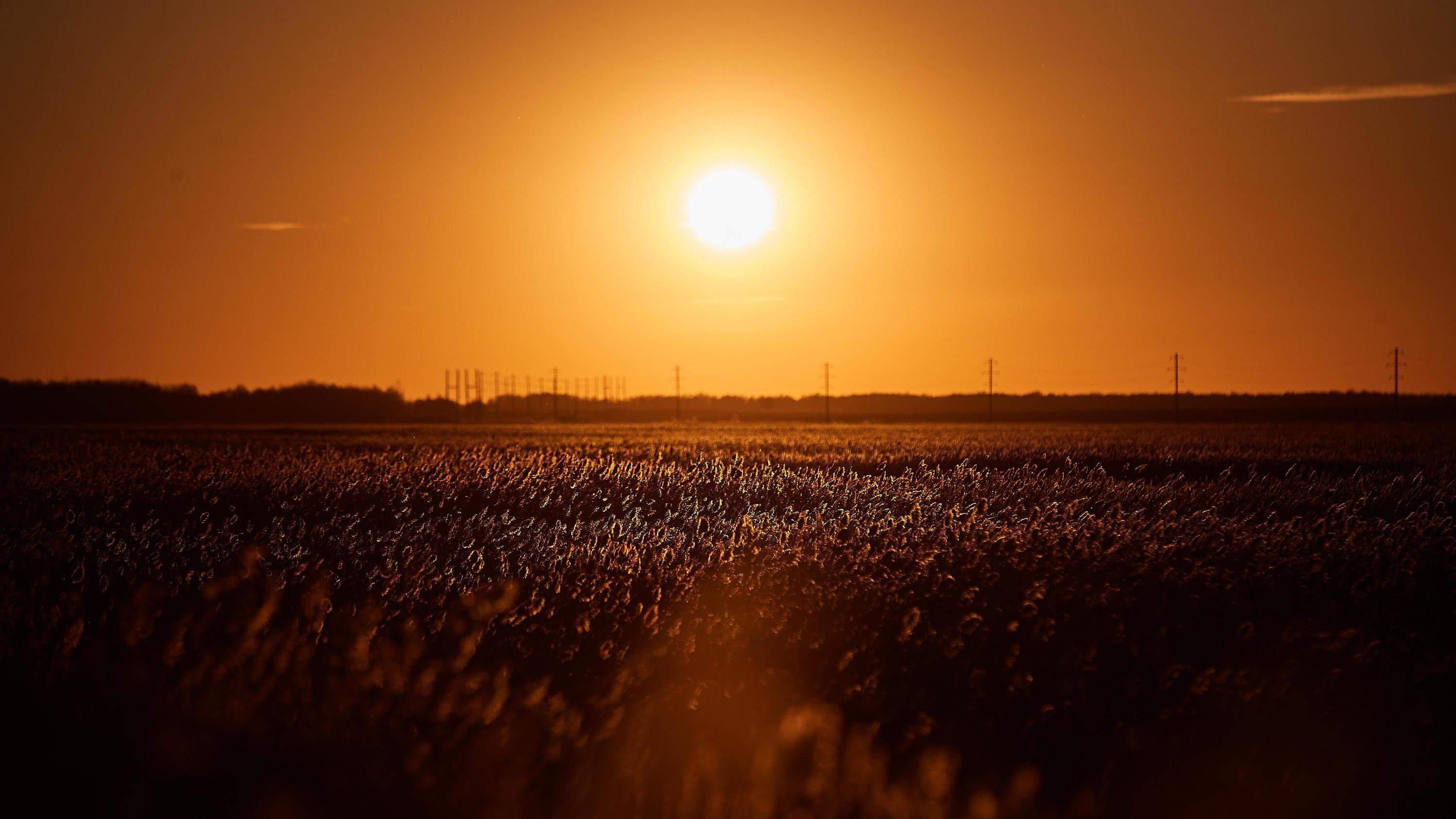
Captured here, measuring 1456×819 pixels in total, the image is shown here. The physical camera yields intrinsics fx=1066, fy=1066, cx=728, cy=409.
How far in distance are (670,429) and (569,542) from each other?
2728 inches

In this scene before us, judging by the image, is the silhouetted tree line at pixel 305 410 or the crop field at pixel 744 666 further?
the silhouetted tree line at pixel 305 410

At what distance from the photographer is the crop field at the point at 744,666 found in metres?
Answer: 6.05

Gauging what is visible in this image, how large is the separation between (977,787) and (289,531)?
430 inches

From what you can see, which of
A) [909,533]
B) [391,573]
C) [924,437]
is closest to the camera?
[391,573]

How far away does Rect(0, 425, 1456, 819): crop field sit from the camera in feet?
19.9

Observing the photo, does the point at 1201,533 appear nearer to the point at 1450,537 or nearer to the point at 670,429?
the point at 1450,537

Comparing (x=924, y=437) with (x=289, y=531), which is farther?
(x=924, y=437)

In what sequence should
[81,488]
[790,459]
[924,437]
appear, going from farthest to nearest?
[924,437]
[790,459]
[81,488]

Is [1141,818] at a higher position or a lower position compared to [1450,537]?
lower

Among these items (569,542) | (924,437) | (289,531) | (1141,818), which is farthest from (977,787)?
(924,437)

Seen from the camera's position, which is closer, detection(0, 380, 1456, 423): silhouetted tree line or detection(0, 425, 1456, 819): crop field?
detection(0, 425, 1456, 819): crop field

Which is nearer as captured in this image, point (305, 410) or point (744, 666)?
point (744, 666)

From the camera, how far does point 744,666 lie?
8.31m

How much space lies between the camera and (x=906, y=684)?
7656 millimetres
